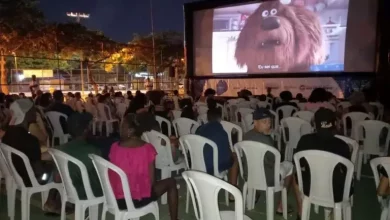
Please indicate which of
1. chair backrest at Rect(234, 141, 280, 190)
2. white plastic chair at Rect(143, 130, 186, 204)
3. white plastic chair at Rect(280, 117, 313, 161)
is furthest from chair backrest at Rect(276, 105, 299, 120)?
chair backrest at Rect(234, 141, 280, 190)

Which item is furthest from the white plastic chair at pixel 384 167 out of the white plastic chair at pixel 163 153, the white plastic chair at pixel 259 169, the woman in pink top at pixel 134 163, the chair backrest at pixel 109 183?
Answer: the white plastic chair at pixel 163 153

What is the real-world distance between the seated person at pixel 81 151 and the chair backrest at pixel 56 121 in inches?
128

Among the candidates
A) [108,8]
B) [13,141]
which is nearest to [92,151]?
[13,141]

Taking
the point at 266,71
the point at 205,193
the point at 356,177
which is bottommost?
the point at 356,177

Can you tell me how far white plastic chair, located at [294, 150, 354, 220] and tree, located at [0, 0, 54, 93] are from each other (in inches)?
707

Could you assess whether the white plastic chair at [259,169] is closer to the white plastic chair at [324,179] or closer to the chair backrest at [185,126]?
the white plastic chair at [324,179]

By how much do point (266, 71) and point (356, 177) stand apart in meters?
8.42

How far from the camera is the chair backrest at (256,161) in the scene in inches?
133

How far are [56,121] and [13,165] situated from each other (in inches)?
118

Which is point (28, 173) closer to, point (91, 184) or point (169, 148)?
point (91, 184)

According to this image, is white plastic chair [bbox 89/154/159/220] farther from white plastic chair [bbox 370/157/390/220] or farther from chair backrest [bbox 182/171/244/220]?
white plastic chair [bbox 370/157/390/220]

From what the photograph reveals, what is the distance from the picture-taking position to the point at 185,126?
5352 mm

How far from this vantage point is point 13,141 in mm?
3693

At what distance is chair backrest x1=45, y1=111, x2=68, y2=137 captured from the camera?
6461 mm
